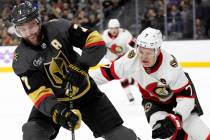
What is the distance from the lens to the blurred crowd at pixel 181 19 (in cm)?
801

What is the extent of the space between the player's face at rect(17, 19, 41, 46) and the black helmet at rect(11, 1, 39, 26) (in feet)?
0.08

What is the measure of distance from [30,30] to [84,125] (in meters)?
2.21

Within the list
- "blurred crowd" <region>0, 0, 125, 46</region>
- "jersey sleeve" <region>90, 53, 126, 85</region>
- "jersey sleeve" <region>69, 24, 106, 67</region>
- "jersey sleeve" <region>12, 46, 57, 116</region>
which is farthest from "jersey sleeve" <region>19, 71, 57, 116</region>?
"blurred crowd" <region>0, 0, 125, 46</region>

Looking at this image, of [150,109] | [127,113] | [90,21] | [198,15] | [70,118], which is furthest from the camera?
[90,21]

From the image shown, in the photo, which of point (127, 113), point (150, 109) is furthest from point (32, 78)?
point (127, 113)

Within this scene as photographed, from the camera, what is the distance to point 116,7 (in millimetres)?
8766

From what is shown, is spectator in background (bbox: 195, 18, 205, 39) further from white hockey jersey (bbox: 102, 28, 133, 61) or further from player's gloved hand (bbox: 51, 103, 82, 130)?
player's gloved hand (bbox: 51, 103, 82, 130)

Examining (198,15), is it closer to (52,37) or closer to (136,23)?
(136,23)

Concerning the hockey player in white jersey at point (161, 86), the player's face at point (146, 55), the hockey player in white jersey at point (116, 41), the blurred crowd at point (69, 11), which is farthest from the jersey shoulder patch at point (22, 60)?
the blurred crowd at point (69, 11)

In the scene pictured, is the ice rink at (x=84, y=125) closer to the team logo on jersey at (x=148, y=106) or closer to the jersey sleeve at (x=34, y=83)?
the team logo on jersey at (x=148, y=106)

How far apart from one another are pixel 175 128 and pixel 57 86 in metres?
0.70

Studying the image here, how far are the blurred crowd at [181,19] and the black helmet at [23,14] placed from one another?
17.8 feet

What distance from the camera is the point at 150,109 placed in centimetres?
320

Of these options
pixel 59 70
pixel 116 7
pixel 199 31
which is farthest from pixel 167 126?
pixel 116 7
